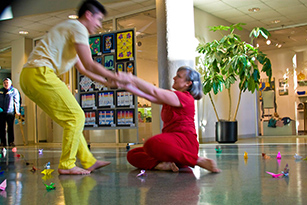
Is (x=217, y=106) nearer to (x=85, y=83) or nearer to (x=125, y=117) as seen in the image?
(x=125, y=117)

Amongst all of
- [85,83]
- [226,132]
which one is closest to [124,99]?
[85,83]

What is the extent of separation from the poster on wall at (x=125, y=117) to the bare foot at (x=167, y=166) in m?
3.96

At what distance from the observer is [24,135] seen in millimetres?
10328

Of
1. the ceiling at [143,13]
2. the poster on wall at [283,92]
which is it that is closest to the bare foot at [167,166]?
the ceiling at [143,13]

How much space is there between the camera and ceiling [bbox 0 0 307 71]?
796 centimetres

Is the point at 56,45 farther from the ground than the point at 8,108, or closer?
farther from the ground

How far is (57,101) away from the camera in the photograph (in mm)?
2576

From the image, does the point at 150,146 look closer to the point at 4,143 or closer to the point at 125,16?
the point at 125,16

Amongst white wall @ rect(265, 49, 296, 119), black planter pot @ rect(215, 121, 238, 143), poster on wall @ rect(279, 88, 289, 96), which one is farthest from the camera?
poster on wall @ rect(279, 88, 289, 96)

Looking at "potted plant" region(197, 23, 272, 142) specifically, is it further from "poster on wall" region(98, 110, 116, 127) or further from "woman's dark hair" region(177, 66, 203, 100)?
"woman's dark hair" region(177, 66, 203, 100)

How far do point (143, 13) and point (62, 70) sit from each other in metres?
5.92

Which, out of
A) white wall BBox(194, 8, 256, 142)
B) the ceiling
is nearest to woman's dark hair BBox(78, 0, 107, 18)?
the ceiling

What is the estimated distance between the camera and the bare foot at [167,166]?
2727 mm

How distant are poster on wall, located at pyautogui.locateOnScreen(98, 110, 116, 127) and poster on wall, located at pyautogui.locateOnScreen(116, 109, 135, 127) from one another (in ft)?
0.42
